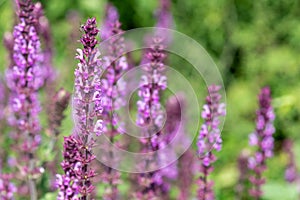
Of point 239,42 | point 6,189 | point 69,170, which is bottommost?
point 69,170

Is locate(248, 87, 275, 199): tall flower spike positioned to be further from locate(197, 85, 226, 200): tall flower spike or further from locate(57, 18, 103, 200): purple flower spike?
locate(57, 18, 103, 200): purple flower spike

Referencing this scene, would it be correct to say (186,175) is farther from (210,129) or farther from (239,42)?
(239,42)

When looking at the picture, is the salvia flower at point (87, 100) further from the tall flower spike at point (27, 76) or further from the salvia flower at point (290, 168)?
→ the salvia flower at point (290, 168)

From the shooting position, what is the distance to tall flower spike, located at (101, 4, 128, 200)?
342cm

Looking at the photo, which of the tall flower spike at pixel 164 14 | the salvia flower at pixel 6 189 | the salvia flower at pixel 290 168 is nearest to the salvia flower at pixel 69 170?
the salvia flower at pixel 6 189

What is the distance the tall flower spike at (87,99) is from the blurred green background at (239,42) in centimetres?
412

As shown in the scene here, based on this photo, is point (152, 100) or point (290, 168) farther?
point (290, 168)

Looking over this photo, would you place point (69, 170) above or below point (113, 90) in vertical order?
below

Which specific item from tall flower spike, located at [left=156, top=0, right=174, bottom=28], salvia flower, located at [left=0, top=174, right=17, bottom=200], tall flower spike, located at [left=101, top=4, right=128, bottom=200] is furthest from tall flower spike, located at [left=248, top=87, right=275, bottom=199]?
tall flower spike, located at [left=156, top=0, right=174, bottom=28]

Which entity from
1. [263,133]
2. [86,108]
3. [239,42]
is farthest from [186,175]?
[239,42]

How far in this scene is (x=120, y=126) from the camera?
360cm

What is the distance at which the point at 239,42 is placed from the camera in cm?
770

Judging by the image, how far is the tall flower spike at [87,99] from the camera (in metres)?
2.29

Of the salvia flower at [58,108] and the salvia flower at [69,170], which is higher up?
the salvia flower at [58,108]
